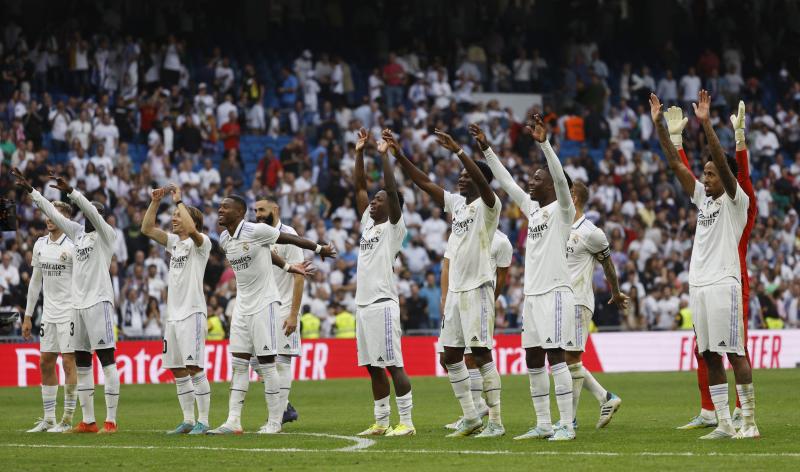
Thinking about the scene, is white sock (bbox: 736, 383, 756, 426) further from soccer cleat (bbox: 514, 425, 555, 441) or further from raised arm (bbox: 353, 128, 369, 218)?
raised arm (bbox: 353, 128, 369, 218)

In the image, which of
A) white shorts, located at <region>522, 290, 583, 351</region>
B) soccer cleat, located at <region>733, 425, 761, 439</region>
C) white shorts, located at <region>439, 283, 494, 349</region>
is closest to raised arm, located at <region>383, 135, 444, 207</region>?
white shorts, located at <region>439, 283, 494, 349</region>

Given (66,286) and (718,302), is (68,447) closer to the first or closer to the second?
(66,286)

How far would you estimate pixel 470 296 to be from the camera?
1484 centimetres

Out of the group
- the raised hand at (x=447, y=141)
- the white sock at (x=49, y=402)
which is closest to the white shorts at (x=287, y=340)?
the white sock at (x=49, y=402)

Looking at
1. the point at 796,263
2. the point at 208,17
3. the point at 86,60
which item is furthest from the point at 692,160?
the point at 86,60

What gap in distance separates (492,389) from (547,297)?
1636mm

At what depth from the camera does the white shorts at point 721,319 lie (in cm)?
1366

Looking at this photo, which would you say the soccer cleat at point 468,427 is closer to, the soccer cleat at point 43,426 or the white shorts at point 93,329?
the white shorts at point 93,329

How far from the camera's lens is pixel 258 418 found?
733 inches

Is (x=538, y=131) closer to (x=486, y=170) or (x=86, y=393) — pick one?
(x=486, y=170)

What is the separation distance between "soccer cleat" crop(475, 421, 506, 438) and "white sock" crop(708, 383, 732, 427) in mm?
2332

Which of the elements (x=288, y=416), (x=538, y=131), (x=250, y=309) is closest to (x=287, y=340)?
(x=288, y=416)

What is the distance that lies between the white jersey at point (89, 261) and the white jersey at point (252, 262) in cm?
172

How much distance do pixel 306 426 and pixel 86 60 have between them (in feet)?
66.2
